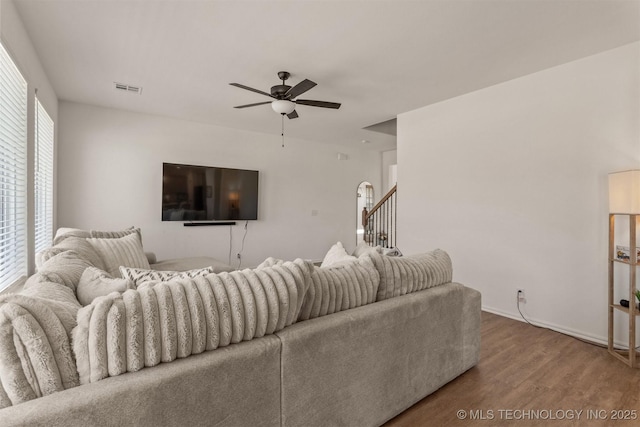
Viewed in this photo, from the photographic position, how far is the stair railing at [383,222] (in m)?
5.57

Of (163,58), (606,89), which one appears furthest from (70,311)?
(606,89)

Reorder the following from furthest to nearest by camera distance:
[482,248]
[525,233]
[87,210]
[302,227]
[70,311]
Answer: [302,227], [87,210], [482,248], [525,233], [70,311]

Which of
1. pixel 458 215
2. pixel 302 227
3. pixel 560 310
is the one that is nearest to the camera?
pixel 560 310

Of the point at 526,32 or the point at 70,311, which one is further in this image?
the point at 526,32

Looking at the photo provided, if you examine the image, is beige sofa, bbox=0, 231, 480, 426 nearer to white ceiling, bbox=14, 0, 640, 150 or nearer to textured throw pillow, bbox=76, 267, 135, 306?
textured throw pillow, bbox=76, 267, 135, 306

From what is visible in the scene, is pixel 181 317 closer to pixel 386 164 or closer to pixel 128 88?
pixel 128 88

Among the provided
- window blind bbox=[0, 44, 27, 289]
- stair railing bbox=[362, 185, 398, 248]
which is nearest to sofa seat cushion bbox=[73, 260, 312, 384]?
window blind bbox=[0, 44, 27, 289]

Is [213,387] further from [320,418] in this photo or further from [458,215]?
[458,215]

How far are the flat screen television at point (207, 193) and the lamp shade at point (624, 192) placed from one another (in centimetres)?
465

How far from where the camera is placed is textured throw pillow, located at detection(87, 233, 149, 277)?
8.38 ft

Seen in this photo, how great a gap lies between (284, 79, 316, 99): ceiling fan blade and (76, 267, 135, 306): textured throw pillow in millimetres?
2078

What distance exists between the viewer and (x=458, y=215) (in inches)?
153

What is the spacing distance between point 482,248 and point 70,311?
3.74 meters

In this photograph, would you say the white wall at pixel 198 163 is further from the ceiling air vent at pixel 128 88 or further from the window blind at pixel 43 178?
the ceiling air vent at pixel 128 88
